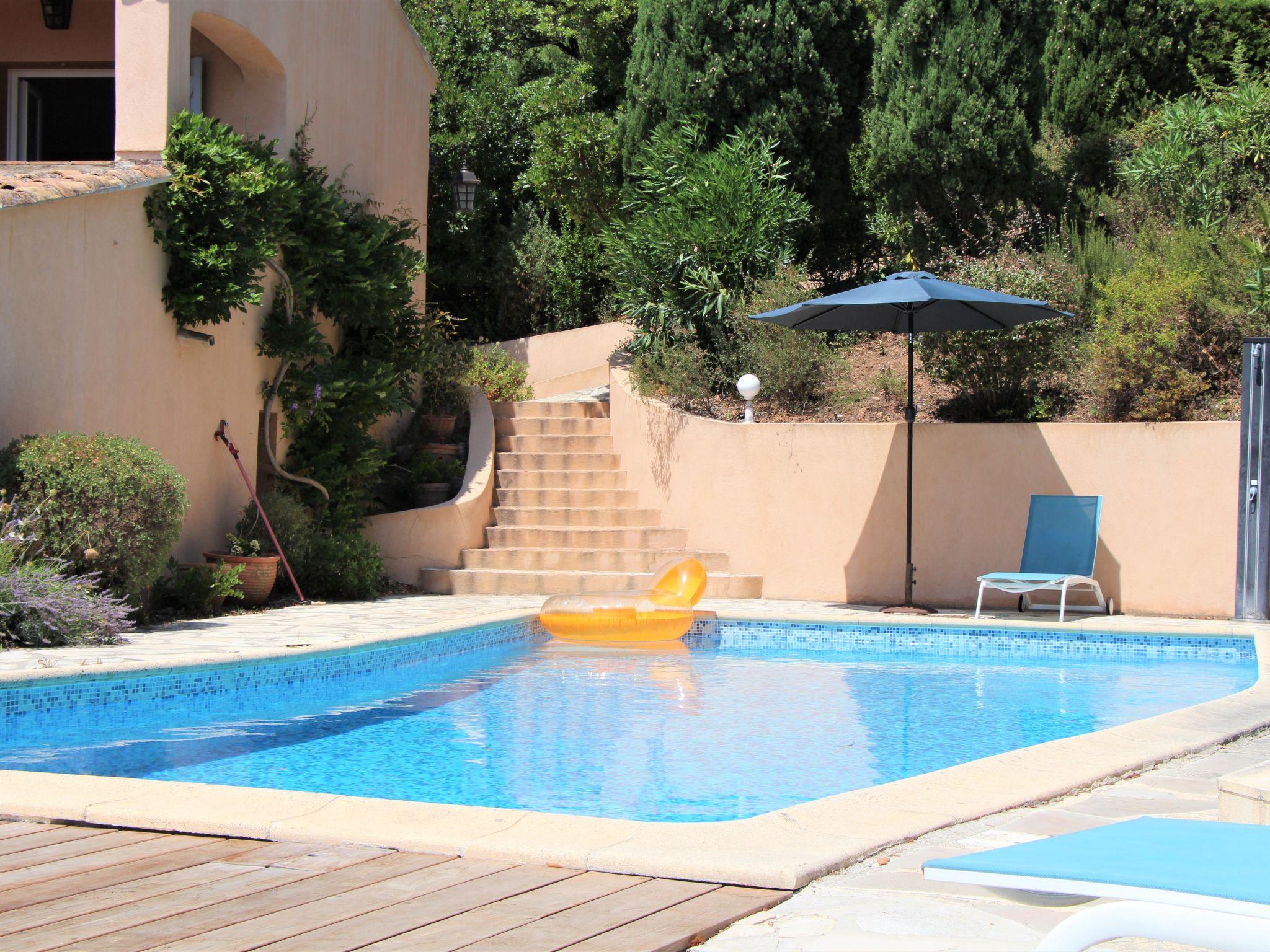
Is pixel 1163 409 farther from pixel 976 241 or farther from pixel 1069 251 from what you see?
pixel 976 241

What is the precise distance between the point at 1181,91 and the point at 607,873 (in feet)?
49.9

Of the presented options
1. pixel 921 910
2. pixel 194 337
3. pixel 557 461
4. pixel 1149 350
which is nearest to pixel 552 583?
pixel 557 461

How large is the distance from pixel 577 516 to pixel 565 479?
28.7 inches

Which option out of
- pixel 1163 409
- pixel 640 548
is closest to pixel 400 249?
pixel 640 548

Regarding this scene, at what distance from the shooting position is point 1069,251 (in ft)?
40.8

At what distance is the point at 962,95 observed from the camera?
12984mm

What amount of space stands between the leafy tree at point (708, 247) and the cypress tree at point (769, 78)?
2.75 ft

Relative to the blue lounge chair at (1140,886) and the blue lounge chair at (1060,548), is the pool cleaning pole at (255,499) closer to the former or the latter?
the blue lounge chair at (1060,548)

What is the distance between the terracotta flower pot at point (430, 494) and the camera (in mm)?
12305

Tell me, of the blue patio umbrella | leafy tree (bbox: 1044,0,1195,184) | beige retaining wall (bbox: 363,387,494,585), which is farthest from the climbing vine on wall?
leafy tree (bbox: 1044,0,1195,184)

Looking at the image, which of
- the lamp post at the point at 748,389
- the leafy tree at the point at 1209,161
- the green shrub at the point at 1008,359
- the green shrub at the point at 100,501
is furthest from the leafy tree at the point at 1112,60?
the green shrub at the point at 100,501

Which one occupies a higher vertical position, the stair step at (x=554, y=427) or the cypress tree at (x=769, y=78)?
the cypress tree at (x=769, y=78)

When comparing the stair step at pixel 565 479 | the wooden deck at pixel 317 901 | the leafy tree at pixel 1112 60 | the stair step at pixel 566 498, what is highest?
the leafy tree at pixel 1112 60

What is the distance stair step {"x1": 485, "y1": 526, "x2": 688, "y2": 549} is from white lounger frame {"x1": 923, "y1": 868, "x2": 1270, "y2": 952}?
9.75 m
